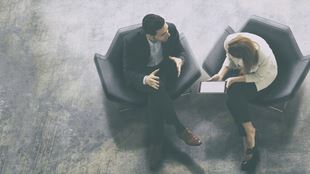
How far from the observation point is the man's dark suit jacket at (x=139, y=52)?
17.5 feet

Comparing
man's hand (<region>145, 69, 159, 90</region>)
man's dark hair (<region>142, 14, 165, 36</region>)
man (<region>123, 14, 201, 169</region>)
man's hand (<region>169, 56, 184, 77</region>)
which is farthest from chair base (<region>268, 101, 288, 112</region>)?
man's dark hair (<region>142, 14, 165, 36</region>)

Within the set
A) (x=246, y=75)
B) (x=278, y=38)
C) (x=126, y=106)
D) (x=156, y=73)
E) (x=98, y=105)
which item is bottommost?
(x=98, y=105)

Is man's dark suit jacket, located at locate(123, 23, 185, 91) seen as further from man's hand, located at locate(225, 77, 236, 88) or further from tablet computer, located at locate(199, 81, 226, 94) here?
man's hand, located at locate(225, 77, 236, 88)

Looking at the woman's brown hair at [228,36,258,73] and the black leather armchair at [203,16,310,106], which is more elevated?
the woman's brown hair at [228,36,258,73]

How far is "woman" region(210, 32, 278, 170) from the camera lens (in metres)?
4.81

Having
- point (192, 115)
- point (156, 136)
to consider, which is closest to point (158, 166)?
point (156, 136)

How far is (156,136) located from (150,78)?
0.66 metres

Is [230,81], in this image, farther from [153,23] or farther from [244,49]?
[153,23]

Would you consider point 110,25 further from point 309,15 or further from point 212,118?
point 309,15

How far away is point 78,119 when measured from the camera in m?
5.95

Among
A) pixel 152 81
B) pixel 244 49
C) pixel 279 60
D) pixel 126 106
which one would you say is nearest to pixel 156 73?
pixel 152 81

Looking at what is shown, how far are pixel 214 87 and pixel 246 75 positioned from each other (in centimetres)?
36

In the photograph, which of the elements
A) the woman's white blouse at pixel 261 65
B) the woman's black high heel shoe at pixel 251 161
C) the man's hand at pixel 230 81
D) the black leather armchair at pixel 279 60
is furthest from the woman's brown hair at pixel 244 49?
the woman's black high heel shoe at pixel 251 161

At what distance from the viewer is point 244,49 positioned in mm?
4754
